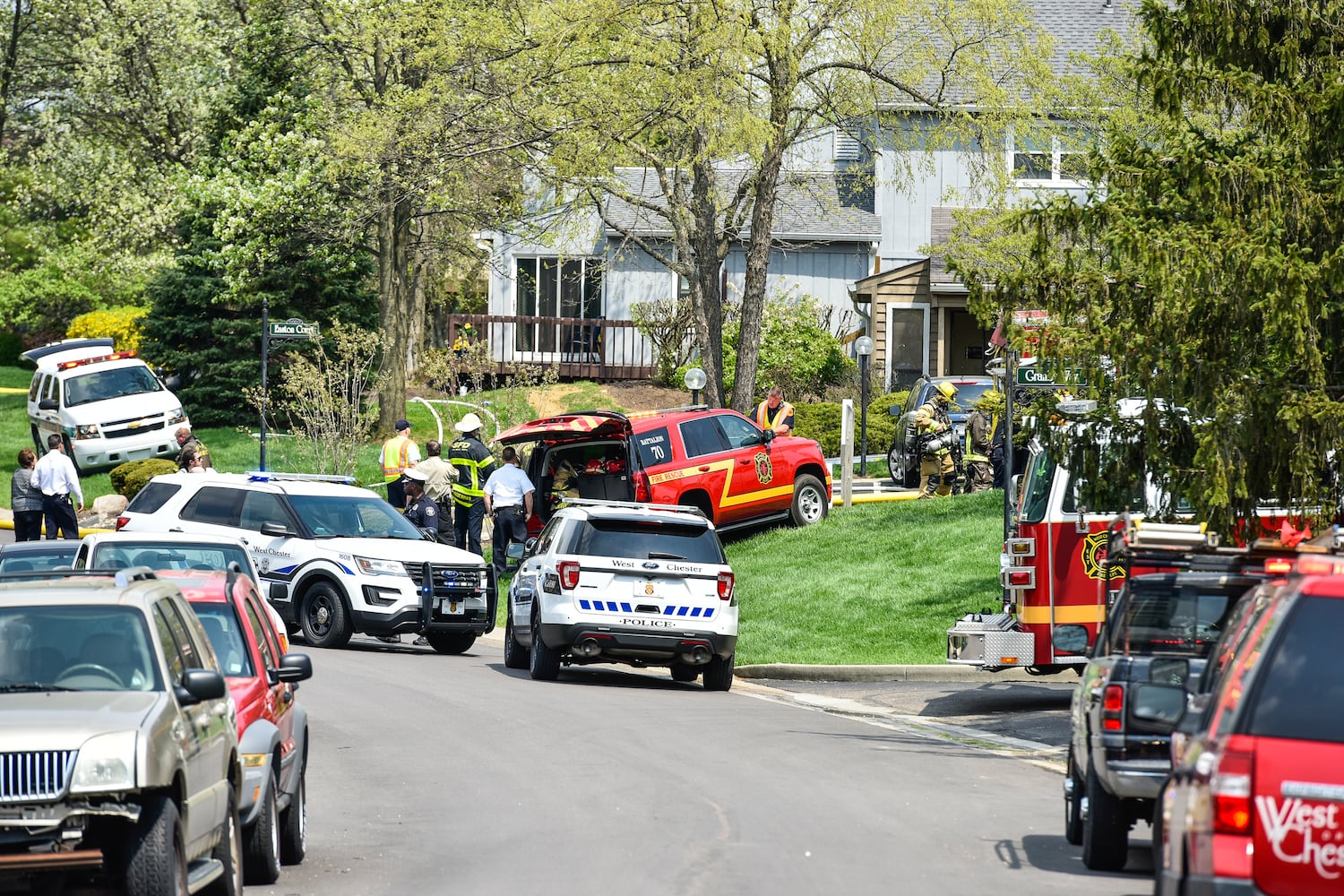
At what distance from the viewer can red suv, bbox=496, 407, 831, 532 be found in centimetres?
2467

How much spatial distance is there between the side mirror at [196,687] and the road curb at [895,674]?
12.2m

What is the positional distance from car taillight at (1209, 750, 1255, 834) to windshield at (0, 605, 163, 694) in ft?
14.8

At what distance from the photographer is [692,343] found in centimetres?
4344

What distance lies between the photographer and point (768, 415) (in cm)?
2920

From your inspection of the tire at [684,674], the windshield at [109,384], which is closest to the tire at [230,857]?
the tire at [684,674]

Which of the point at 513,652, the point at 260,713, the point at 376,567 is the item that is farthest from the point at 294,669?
the point at 376,567

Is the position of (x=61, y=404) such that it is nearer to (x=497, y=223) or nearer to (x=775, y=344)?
(x=497, y=223)

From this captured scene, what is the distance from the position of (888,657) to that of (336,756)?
7932mm

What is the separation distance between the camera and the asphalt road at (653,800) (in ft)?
31.2

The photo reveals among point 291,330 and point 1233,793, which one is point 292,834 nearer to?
point 1233,793

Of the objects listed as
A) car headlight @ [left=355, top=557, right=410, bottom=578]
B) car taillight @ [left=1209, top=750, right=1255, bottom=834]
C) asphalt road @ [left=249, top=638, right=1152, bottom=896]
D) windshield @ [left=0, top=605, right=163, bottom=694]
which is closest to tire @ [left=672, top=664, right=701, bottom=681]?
asphalt road @ [left=249, top=638, right=1152, bottom=896]

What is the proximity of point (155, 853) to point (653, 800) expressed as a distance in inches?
194

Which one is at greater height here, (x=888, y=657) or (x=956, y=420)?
(x=956, y=420)

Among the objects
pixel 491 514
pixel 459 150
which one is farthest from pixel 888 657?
pixel 459 150
